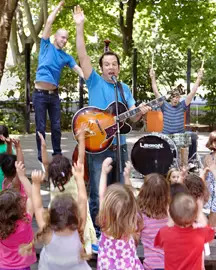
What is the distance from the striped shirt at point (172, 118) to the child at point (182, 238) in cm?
442

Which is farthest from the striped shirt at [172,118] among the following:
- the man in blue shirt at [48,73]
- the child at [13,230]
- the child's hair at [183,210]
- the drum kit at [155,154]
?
the child's hair at [183,210]

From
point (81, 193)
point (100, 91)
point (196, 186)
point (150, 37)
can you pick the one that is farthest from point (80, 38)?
point (150, 37)

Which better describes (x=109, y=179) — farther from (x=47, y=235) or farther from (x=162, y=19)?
(x=162, y=19)

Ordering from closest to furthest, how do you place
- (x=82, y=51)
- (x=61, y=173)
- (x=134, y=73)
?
1. (x=61, y=173)
2. (x=82, y=51)
3. (x=134, y=73)

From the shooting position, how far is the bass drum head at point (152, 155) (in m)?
→ 7.48

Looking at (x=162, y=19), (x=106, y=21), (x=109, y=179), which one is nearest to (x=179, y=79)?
(x=162, y=19)

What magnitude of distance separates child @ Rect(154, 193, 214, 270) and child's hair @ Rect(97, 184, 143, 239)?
0.84 feet

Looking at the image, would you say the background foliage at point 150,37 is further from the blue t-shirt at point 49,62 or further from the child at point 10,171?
the child at point 10,171

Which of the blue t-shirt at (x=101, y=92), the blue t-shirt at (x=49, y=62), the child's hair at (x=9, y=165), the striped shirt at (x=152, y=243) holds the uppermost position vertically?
the blue t-shirt at (x=49, y=62)

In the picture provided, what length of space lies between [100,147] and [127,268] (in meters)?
1.68

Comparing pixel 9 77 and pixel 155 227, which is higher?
pixel 9 77

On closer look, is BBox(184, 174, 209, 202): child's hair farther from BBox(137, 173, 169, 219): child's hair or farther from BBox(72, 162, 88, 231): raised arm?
BBox(72, 162, 88, 231): raised arm

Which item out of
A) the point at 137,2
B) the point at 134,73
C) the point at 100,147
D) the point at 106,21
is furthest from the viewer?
the point at 106,21

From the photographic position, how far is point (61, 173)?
4402 millimetres
